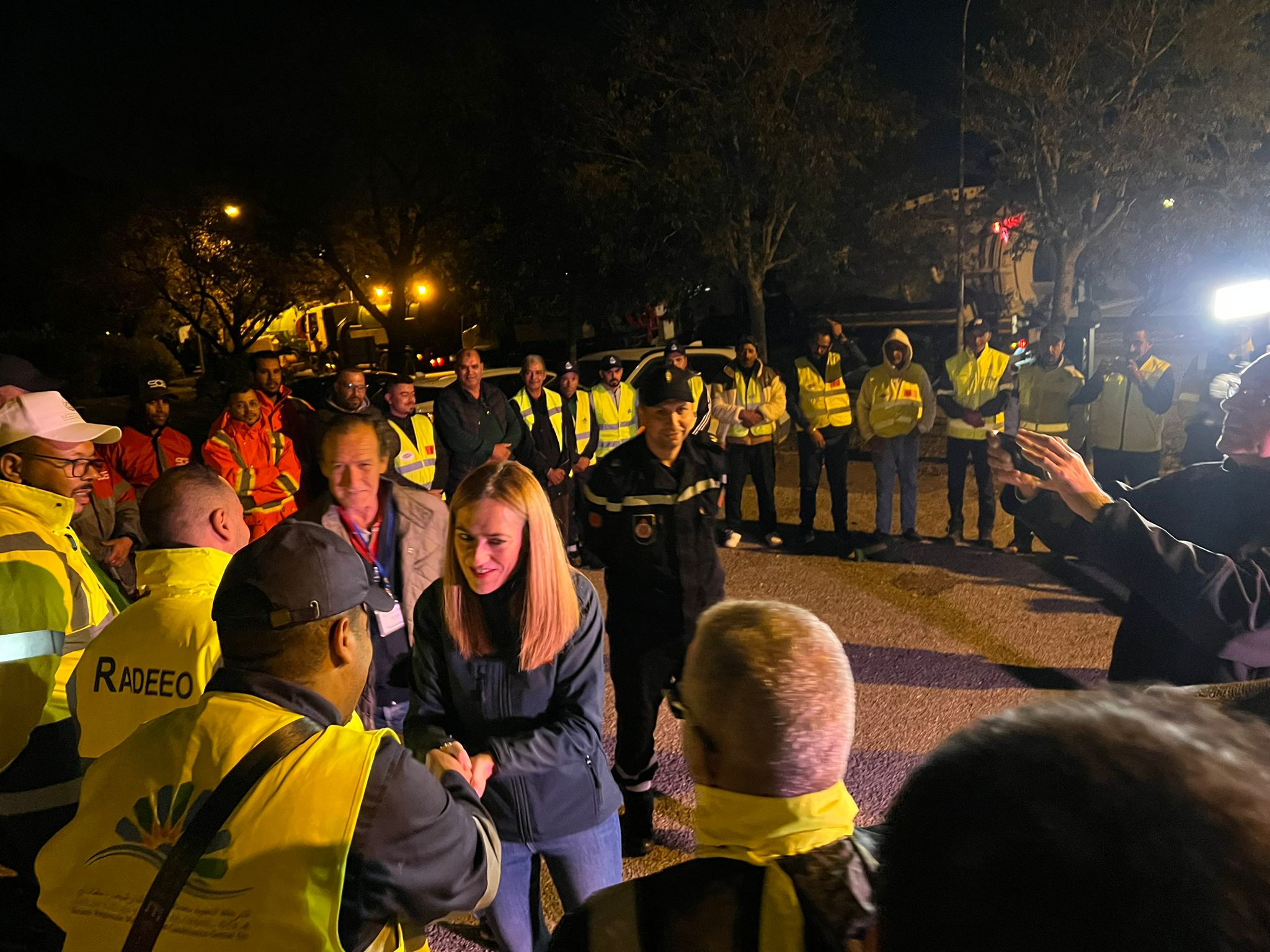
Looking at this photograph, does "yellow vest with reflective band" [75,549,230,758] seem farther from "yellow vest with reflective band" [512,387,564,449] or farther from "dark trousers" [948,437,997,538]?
"dark trousers" [948,437,997,538]

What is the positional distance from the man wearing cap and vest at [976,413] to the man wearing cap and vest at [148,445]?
274 inches

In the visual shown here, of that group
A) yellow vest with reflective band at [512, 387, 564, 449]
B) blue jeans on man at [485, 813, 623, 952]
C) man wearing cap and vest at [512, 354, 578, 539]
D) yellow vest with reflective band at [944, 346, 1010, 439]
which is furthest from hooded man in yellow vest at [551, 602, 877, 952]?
yellow vest with reflective band at [944, 346, 1010, 439]

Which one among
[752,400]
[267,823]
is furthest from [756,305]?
[267,823]

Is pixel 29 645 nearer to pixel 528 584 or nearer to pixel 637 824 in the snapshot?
pixel 528 584

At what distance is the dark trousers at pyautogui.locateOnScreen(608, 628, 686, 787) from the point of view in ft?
13.3

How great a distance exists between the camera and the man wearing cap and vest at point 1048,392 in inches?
336

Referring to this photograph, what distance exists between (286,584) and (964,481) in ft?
26.6

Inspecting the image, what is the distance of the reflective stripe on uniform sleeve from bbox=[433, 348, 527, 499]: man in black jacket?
5.25 metres

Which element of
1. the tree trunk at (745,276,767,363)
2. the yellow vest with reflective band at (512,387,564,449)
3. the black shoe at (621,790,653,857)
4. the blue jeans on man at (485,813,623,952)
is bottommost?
the black shoe at (621,790,653,857)

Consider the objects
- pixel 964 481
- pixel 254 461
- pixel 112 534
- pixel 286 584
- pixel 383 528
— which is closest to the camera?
pixel 286 584

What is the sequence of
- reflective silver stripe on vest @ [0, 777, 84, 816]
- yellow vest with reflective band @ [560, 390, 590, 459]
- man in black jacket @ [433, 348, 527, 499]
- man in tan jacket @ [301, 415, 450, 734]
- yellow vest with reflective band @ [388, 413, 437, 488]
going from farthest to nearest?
yellow vest with reflective band @ [560, 390, 590, 459], man in black jacket @ [433, 348, 527, 499], yellow vest with reflective band @ [388, 413, 437, 488], man in tan jacket @ [301, 415, 450, 734], reflective silver stripe on vest @ [0, 777, 84, 816]

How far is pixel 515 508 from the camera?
2.80 m

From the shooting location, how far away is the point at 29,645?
8.49 ft

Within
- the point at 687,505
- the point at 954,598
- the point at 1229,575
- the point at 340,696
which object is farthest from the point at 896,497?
the point at 340,696
